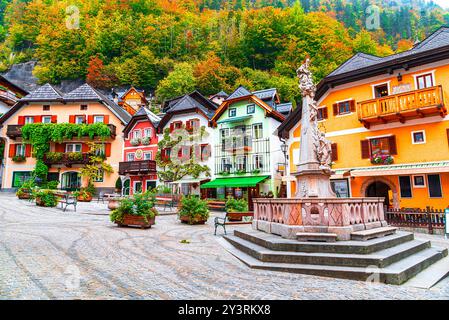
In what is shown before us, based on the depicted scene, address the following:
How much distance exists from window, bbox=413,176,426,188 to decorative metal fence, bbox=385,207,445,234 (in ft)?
11.9

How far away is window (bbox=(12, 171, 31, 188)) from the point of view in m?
38.1

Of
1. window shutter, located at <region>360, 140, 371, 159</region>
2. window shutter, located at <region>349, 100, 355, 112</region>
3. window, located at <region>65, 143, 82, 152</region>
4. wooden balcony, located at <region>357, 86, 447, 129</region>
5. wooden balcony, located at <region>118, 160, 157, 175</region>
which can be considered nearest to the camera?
wooden balcony, located at <region>357, 86, 447, 129</region>

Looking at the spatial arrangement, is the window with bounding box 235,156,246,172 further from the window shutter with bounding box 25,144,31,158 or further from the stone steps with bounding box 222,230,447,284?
the window shutter with bounding box 25,144,31,158

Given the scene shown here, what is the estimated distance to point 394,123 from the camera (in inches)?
759

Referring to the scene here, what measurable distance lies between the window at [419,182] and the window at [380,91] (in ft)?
20.3

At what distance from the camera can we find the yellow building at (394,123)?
17.5m

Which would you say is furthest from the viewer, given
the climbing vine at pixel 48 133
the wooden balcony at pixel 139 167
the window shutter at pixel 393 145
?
the climbing vine at pixel 48 133

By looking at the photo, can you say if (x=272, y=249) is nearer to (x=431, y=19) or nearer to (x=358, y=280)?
(x=358, y=280)

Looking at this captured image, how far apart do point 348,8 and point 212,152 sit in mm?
81675

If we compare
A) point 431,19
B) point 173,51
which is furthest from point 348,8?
point 173,51

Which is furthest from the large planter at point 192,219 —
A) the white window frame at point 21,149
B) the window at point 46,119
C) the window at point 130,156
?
the white window frame at point 21,149

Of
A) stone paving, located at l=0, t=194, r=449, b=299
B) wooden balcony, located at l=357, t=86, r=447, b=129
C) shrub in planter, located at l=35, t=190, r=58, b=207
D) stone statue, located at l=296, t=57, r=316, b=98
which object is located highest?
wooden balcony, located at l=357, t=86, r=447, b=129

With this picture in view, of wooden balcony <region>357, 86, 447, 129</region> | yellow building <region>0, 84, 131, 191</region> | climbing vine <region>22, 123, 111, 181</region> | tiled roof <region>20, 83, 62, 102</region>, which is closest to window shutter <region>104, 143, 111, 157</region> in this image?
yellow building <region>0, 84, 131, 191</region>

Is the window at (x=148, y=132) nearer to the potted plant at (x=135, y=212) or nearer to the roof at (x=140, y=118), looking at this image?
the roof at (x=140, y=118)
